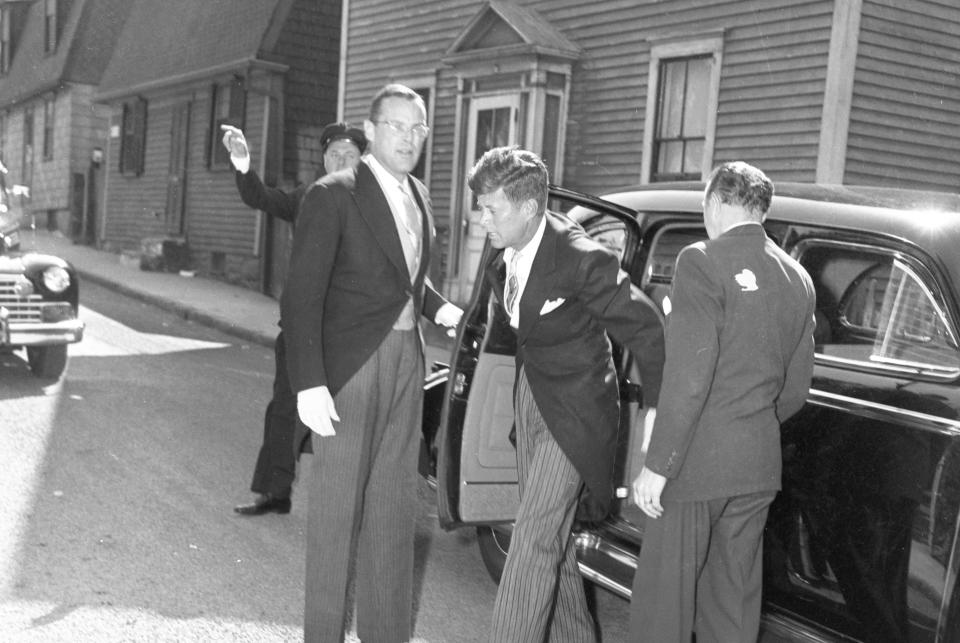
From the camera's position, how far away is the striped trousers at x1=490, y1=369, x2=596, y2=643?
3.53 meters

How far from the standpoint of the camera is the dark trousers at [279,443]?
18.8ft

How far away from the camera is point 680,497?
3.35 m

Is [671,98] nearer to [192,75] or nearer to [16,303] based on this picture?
[16,303]

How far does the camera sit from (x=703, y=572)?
3.47 m

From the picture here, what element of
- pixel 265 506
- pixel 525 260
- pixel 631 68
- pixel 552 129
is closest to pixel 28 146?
pixel 552 129

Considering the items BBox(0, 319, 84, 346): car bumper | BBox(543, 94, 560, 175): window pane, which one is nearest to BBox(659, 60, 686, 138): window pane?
BBox(543, 94, 560, 175): window pane

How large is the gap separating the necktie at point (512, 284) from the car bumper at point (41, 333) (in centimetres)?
641

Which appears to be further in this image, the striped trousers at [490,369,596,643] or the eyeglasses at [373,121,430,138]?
the eyeglasses at [373,121,430,138]

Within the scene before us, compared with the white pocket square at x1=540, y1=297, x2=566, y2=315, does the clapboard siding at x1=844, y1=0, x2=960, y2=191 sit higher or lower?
higher

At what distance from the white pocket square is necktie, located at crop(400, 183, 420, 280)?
54cm

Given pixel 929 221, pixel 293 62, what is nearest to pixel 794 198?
pixel 929 221

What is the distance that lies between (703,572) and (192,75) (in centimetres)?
2081

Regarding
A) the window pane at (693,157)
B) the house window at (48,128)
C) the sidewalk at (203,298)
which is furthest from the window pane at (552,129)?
the house window at (48,128)

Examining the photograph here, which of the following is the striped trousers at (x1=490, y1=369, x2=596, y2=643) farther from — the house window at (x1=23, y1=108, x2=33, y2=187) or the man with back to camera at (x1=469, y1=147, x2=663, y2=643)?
the house window at (x1=23, y1=108, x2=33, y2=187)
